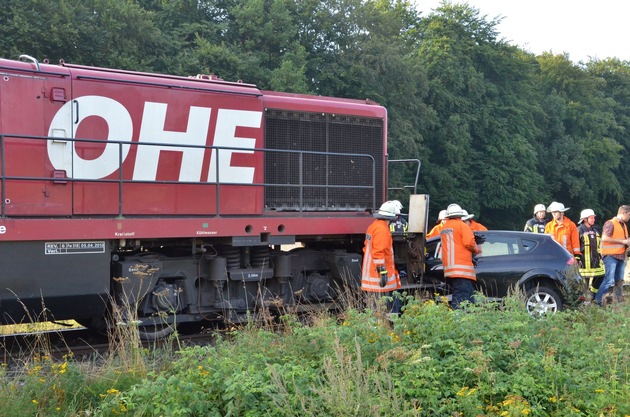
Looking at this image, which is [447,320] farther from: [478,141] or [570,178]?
[570,178]

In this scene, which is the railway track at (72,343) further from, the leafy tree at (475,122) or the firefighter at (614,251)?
the leafy tree at (475,122)

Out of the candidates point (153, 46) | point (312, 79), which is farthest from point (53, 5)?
point (312, 79)

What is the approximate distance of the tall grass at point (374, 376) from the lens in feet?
15.2

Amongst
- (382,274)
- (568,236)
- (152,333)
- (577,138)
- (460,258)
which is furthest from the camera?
(577,138)

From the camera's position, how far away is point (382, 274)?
8.75m

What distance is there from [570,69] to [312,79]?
23.1 metres

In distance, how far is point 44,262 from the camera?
23.9 feet

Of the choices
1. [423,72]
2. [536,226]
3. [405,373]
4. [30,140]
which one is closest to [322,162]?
[30,140]

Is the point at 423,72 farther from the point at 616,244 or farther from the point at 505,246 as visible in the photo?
the point at 505,246

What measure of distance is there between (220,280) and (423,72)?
83.9 feet

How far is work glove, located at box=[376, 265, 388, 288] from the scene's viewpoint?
875 centimetres

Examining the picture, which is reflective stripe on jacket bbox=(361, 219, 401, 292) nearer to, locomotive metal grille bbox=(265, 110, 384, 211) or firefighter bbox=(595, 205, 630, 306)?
locomotive metal grille bbox=(265, 110, 384, 211)

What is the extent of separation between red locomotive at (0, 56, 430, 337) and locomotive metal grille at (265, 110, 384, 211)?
2 cm

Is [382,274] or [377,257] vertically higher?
[377,257]
